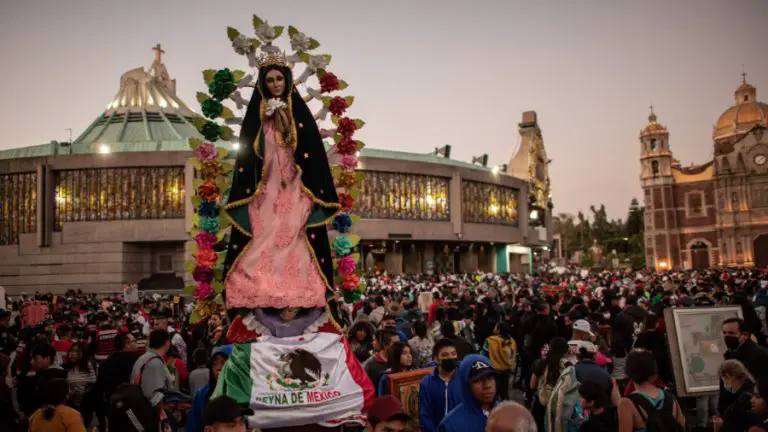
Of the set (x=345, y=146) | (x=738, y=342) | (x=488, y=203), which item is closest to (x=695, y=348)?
(x=738, y=342)

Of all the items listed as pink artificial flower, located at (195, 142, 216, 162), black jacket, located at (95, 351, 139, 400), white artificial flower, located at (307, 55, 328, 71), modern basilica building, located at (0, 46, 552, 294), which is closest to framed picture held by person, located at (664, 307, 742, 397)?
white artificial flower, located at (307, 55, 328, 71)

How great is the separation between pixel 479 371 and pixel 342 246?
11.6 ft

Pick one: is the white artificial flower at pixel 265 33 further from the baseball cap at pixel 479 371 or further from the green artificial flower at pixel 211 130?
the baseball cap at pixel 479 371

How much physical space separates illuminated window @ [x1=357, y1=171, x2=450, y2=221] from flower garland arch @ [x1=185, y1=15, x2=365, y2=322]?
136 feet

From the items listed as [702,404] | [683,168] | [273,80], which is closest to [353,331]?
[273,80]

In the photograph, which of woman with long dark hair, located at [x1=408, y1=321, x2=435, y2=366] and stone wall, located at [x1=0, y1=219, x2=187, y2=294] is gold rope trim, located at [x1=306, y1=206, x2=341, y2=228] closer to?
woman with long dark hair, located at [x1=408, y1=321, x2=435, y2=366]

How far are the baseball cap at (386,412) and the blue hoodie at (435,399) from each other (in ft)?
4.47

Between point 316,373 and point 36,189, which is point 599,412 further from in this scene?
point 36,189

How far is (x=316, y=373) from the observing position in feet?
21.0

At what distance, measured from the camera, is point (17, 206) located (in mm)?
45875

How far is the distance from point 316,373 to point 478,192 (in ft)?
174

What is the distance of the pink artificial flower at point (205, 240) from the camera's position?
24.2ft

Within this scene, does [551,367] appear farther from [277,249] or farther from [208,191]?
[208,191]

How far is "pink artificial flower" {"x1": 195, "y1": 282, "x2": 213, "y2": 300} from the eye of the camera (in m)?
7.32
